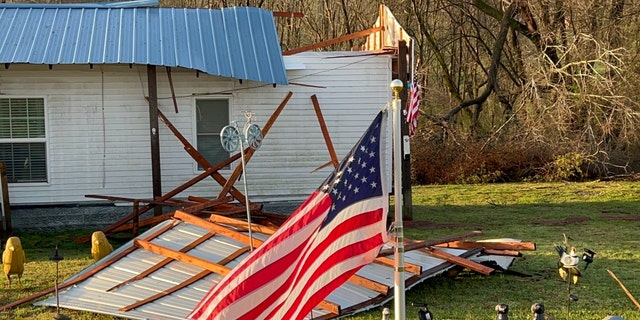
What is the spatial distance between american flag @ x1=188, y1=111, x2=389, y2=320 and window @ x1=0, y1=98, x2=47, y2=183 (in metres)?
9.73

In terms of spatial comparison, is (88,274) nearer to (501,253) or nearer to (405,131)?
(501,253)

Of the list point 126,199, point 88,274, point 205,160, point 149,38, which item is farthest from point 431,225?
point 88,274

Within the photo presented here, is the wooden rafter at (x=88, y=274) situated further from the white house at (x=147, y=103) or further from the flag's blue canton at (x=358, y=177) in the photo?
the flag's blue canton at (x=358, y=177)

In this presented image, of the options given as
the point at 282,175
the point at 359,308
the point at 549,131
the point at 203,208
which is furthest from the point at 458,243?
the point at 549,131

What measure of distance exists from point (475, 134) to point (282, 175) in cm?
1050

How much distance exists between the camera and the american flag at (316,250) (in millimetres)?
4742

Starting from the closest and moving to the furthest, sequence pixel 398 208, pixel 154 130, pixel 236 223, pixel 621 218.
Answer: pixel 398 208
pixel 236 223
pixel 154 130
pixel 621 218

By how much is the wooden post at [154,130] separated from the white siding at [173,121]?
1.95 ft

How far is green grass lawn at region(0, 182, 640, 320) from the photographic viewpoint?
8102mm

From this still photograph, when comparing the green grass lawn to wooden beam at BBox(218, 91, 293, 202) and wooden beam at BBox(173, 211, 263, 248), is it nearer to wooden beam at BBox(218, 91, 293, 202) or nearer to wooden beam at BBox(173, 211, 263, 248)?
A: wooden beam at BBox(173, 211, 263, 248)

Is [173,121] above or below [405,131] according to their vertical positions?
above

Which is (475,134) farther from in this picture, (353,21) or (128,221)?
(128,221)

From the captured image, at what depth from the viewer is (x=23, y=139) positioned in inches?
533

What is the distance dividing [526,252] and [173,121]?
665 cm
